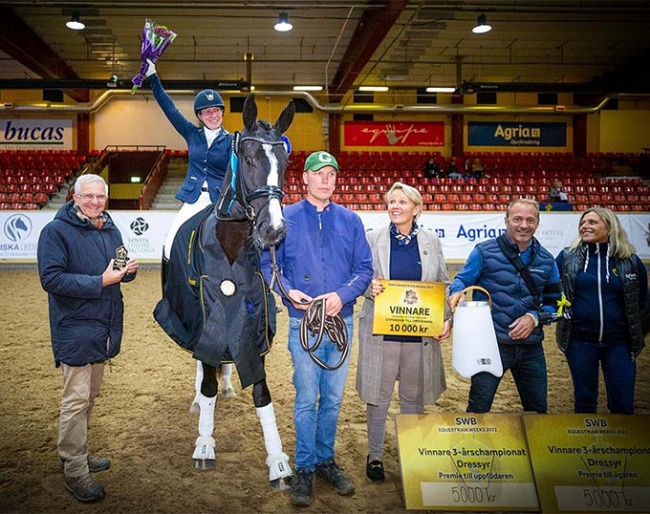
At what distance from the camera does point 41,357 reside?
5855 millimetres

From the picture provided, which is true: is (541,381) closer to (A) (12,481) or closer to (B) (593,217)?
(B) (593,217)

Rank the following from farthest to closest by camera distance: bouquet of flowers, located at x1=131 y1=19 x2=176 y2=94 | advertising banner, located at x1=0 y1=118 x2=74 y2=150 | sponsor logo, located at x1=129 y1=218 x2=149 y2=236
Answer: advertising banner, located at x1=0 y1=118 x2=74 y2=150 → sponsor logo, located at x1=129 y1=218 x2=149 y2=236 → bouquet of flowers, located at x1=131 y1=19 x2=176 y2=94

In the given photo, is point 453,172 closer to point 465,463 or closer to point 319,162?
point 319,162

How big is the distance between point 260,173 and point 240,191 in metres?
0.21

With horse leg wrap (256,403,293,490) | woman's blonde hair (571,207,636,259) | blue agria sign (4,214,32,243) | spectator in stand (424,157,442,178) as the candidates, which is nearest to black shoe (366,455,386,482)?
horse leg wrap (256,403,293,490)

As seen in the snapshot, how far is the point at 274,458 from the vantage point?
3.22 m

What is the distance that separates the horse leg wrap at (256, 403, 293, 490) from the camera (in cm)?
319

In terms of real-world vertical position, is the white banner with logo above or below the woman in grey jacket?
above

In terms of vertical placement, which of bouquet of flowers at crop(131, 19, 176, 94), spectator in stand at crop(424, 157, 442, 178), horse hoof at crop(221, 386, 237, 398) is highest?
spectator in stand at crop(424, 157, 442, 178)

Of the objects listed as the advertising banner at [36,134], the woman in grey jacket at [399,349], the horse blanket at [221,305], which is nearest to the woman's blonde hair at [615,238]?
the woman in grey jacket at [399,349]

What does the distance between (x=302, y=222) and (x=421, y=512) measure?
1850 millimetres

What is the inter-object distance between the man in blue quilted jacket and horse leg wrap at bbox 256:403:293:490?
1026 millimetres

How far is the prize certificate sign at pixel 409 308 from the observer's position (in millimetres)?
3088

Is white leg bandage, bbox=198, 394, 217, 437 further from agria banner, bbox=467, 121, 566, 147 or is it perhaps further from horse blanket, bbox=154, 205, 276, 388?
agria banner, bbox=467, 121, 566, 147
